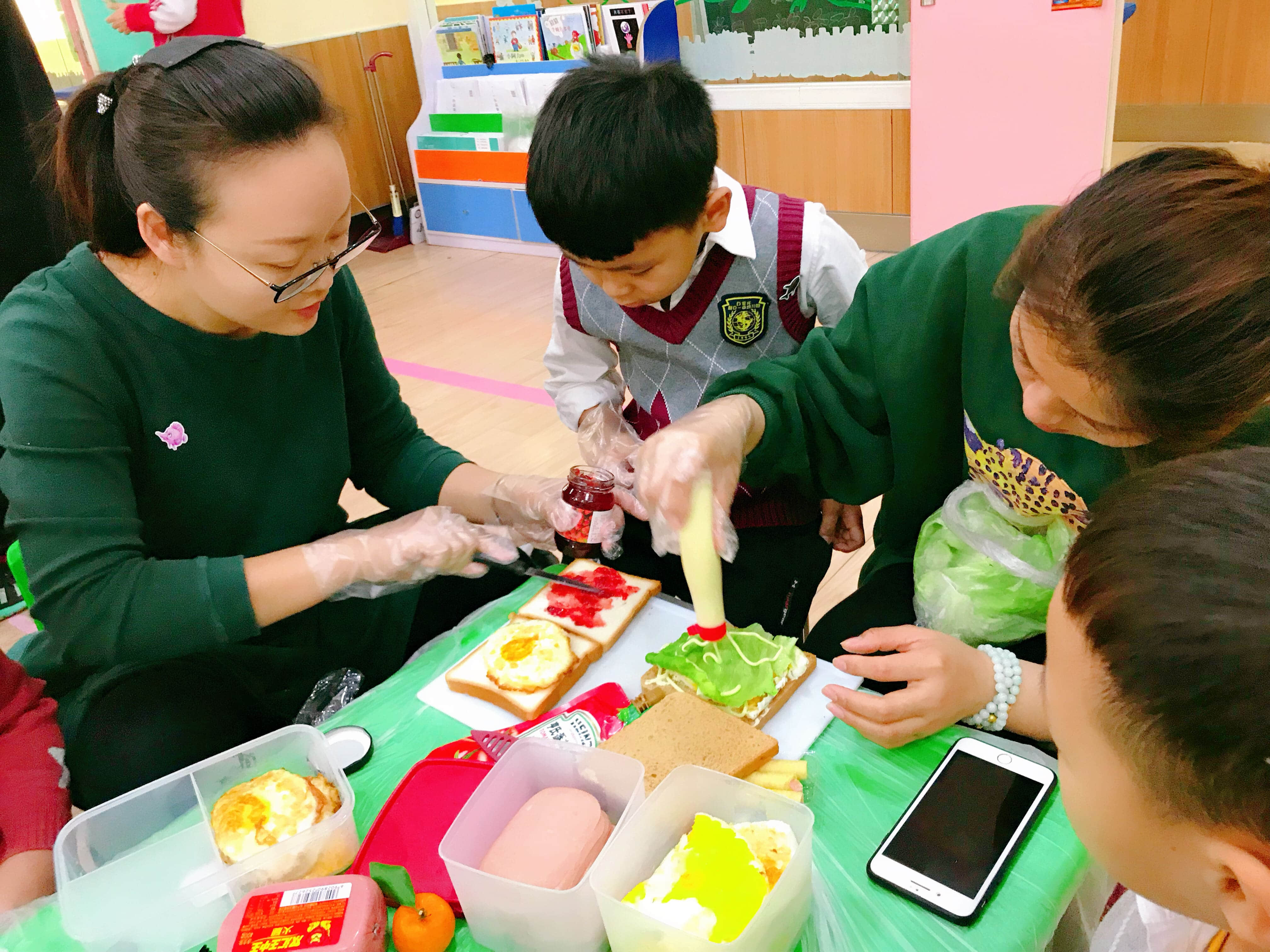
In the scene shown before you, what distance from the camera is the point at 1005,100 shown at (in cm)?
322

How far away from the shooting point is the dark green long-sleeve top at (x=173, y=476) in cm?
101

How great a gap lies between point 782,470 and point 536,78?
358 centimetres

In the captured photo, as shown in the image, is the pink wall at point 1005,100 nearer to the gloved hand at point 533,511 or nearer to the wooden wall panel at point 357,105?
the gloved hand at point 533,511

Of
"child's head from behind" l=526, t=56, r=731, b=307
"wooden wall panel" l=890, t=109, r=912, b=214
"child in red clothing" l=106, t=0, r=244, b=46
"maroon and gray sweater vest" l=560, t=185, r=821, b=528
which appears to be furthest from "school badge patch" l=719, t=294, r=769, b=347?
"child in red clothing" l=106, t=0, r=244, b=46

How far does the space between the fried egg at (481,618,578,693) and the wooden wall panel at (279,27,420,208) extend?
4314 mm

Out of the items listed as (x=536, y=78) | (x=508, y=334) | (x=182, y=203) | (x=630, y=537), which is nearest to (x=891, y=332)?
(x=630, y=537)

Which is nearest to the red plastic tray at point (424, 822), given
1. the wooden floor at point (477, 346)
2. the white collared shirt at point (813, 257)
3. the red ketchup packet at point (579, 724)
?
the red ketchup packet at point (579, 724)

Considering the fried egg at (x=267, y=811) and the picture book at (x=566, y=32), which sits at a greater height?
the picture book at (x=566, y=32)

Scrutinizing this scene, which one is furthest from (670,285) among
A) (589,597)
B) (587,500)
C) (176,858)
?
(176,858)

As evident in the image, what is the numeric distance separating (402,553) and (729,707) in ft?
1.66

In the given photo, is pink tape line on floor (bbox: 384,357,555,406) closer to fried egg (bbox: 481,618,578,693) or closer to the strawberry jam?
the strawberry jam

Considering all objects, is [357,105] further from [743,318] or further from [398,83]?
[743,318]

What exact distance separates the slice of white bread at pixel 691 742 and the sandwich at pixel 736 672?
0.02m

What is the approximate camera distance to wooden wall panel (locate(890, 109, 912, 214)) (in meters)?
3.70
